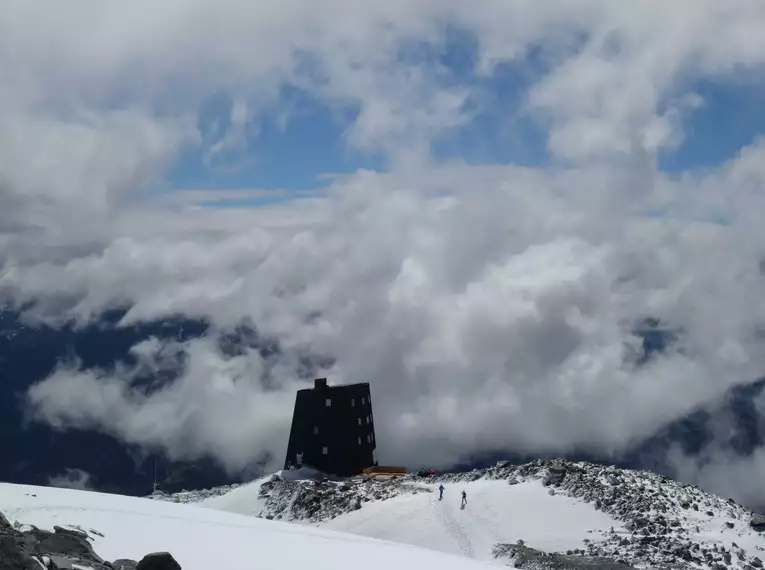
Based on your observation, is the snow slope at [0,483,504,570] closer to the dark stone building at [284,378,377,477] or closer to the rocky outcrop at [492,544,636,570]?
the rocky outcrop at [492,544,636,570]

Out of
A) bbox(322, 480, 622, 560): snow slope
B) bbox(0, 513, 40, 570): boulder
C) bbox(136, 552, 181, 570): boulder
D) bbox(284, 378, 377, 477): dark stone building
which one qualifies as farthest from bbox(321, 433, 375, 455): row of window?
bbox(0, 513, 40, 570): boulder

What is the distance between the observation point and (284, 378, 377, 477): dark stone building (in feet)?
232

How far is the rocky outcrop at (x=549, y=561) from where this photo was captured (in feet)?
127

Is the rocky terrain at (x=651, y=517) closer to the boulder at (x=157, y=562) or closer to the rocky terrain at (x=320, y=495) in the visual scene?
the rocky terrain at (x=320, y=495)

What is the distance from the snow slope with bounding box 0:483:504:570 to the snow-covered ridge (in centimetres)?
1483

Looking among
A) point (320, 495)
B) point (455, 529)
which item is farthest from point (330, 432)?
point (455, 529)

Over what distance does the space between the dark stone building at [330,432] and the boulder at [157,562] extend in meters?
50.9

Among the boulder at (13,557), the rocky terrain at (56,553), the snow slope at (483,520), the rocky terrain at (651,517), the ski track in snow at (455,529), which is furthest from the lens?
the snow slope at (483,520)

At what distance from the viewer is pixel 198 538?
1012 inches

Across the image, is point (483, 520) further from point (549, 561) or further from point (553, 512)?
point (549, 561)

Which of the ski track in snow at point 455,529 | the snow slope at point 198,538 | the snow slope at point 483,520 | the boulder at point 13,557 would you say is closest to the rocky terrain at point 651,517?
the snow slope at point 483,520

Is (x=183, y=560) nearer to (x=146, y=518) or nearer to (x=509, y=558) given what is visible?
(x=146, y=518)

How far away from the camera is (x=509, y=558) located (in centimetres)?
4247

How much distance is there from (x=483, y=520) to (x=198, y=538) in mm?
28334
